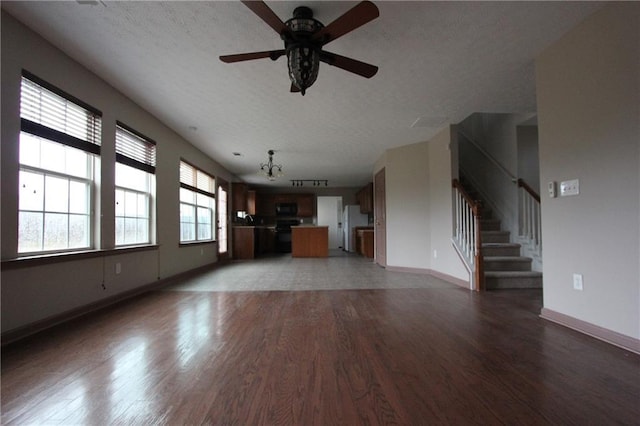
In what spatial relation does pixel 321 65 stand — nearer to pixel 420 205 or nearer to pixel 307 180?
pixel 420 205

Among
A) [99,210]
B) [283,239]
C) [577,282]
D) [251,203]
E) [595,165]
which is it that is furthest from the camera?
[283,239]

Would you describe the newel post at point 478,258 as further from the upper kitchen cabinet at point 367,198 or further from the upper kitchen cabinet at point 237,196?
the upper kitchen cabinet at point 237,196

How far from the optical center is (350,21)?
5.92 ft

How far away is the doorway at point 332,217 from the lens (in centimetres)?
1240

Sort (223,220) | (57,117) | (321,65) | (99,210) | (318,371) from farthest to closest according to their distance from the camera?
1. (223,220)
2. (99,210)
3. (321,65)
4. (57,117)
5. (318,371)

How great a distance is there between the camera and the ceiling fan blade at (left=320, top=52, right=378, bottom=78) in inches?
83.9

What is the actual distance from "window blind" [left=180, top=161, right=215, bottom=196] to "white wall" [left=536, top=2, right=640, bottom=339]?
524cm

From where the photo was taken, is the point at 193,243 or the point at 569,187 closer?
the point at 569,187

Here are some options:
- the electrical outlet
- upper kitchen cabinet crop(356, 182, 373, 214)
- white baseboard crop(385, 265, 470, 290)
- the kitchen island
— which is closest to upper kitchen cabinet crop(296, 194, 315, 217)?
upper kitchen cabinet crop(356, 182, 373, 214)

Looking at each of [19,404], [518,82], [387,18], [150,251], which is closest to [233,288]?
[150,251]

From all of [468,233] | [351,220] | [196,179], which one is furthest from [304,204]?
[468,233]

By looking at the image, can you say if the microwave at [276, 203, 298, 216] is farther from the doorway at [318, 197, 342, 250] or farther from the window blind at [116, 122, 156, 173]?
the window blind at [116, 122, 156, 173]

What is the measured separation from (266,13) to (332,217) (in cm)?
1096

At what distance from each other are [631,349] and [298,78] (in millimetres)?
2950
